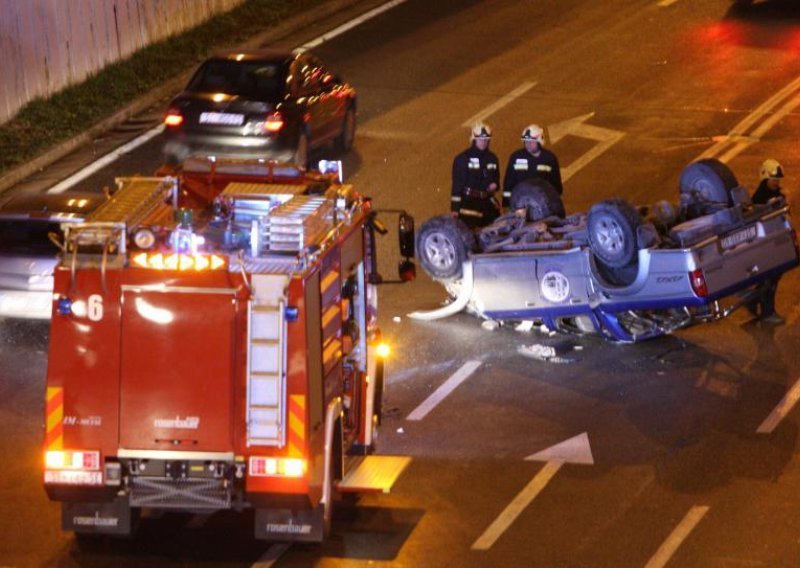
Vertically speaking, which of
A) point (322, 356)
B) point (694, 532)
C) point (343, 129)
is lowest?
point (694, 532)

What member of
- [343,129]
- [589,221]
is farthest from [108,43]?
[589,221]

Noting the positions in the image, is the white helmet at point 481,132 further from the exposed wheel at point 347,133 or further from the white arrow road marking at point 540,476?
the exposed wheel at point 347,133

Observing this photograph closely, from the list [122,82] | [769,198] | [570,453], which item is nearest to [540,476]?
[570,453]

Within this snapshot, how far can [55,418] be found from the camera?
1154cm

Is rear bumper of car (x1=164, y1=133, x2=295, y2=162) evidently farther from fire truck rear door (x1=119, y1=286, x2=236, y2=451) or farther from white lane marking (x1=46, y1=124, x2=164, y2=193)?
fire truck rear door (x1=119, y1=286, x2=236, y2=451)

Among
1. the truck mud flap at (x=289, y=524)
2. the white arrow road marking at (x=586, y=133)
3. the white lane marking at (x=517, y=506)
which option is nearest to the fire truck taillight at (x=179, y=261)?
the truck mud flap at (x=289, y=524)

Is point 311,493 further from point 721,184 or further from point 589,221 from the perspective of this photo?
point 721,184

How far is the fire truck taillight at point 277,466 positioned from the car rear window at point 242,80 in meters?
11.0

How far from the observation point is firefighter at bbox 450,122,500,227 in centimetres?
1864

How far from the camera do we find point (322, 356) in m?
11.8

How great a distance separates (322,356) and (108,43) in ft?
51.1

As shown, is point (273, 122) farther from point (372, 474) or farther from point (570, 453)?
point (372, 474)

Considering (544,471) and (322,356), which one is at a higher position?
(322,356)

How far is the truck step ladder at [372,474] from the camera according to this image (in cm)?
1272
